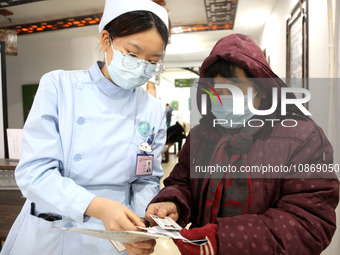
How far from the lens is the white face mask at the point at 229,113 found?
104 centimetres

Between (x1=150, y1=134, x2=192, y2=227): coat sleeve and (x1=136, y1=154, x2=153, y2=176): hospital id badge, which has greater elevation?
(x1=136, y1=154, x2=153, y2=176): hospital id badge

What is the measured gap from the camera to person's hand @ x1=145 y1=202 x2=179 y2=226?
3.09ft

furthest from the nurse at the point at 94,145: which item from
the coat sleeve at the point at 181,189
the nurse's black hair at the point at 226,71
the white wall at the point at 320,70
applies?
the white wall at the point at 320,70

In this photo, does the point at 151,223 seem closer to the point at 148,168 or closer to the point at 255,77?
→ the point at 148,168

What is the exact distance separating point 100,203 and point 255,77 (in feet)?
2.28

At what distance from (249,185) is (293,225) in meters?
0.19

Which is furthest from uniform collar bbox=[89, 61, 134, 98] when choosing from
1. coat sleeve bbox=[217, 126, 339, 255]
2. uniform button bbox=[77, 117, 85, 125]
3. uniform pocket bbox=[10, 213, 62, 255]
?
coat sleeve bbox=[217, 126, 339, 255]

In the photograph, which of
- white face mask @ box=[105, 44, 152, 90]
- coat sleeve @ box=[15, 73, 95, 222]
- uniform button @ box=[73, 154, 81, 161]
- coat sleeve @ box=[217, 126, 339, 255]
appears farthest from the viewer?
white face mask @ box=[105, 44, 152, 90]

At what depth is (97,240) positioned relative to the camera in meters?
1.04

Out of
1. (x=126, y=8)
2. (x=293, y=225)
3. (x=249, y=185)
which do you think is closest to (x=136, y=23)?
(x=126, y=8)

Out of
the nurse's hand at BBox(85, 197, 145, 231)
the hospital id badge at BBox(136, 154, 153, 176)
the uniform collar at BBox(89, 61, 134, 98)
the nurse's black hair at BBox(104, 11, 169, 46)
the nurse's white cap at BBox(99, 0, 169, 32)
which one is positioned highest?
the nurse's white cap at BBox(99, 0, 169, 32)

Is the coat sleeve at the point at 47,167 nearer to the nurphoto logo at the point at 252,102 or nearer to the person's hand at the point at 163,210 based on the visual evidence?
the person's hand at the point at 163,210

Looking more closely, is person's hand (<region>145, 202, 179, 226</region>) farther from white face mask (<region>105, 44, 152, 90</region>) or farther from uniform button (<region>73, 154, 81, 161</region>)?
white face mask (<region>105, 44, 152, 90</region>)

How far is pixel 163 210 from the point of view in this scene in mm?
943
